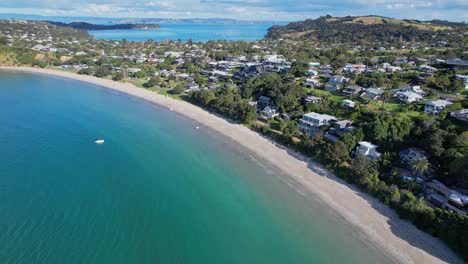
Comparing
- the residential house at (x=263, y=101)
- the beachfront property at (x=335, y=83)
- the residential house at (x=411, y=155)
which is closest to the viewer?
the residential house at (x=411, y=155)

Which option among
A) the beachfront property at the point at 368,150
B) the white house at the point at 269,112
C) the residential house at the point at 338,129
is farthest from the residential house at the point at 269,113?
the beachfront property at the point at 368,150

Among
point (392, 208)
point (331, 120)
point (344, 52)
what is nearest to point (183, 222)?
point (392, 208)

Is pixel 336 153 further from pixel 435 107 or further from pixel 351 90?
pixel 351 90

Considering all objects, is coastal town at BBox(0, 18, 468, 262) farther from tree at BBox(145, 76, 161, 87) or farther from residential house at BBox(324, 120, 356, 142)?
tree at BBox(145, 76, 161, 87)

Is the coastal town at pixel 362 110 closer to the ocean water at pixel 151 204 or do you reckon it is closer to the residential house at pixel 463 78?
the residential house at pixel 463 78

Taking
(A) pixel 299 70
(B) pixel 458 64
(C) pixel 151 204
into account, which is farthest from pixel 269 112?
(B) pixel 458 64
